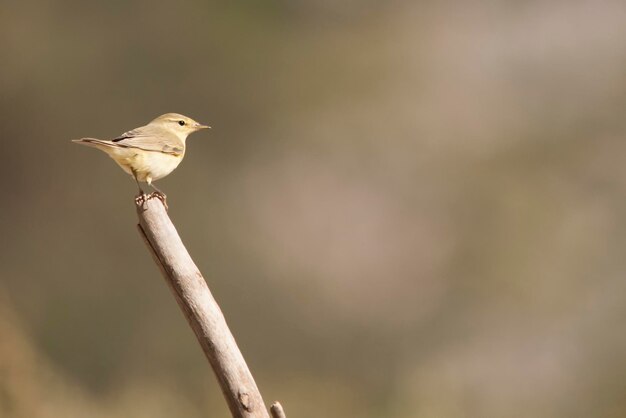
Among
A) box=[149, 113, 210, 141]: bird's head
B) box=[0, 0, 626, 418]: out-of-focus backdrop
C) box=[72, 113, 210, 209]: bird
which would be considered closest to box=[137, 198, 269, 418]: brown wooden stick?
box=[72, 113, 210, 209]: bird

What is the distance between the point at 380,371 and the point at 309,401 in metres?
0.67

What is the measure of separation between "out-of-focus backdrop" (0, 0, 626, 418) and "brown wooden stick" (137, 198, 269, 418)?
4.59 meters

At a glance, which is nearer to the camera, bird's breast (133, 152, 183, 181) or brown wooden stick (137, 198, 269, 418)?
brown wooden stick (137, 198, 269, 418)

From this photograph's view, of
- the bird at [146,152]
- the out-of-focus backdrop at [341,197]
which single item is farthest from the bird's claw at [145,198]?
the out-of-focus backdrop at [341,197]

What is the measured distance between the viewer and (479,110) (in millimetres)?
7434

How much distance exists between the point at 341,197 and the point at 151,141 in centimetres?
472

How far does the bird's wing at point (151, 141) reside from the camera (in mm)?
2449

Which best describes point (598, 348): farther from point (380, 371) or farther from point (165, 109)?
point (165, 109)

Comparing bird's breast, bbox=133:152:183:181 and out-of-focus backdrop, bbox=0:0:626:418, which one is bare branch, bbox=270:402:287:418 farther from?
out-of-focus backdrop, bbox=0:0:626:418

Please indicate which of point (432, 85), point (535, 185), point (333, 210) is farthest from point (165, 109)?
point (535, 185)

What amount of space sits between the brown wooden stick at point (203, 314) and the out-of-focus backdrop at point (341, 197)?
4591 millimetres

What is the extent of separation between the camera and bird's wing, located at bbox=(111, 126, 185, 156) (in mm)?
2449

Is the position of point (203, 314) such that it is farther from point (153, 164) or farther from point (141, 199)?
point (153, 164)

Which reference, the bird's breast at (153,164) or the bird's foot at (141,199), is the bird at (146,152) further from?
the bird's foot at (141,199)
